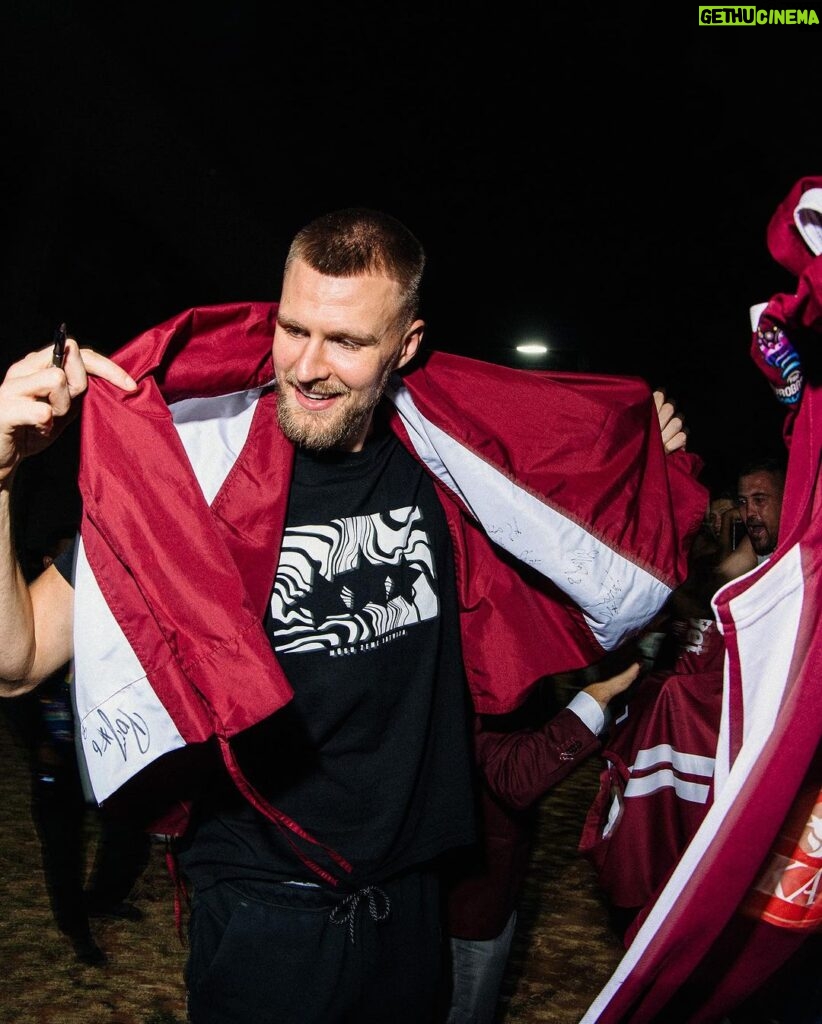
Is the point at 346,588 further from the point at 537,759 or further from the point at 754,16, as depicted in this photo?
the point at 754,16

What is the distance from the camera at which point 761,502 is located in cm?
345

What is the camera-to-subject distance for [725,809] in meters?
1.29

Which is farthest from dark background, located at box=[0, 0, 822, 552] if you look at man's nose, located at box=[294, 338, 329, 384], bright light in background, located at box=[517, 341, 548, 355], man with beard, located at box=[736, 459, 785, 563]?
man's nose, located at box=[294, 338, 329, 384]

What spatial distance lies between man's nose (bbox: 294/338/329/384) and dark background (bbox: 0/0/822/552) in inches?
198

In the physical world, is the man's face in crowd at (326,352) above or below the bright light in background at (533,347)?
below

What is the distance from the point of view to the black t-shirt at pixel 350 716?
1.64 metres

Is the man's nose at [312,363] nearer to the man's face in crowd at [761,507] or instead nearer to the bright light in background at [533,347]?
the man's face in crowd at [761,507]

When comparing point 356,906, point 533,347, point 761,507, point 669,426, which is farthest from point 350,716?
point 533,347

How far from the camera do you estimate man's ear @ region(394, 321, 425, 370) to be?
73.7 inches

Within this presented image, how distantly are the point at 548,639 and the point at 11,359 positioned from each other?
5458 millimetres

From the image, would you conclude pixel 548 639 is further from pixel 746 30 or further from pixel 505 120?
pixel 505 120

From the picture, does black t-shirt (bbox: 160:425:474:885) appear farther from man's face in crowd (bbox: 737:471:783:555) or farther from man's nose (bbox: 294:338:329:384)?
man's face in crowd (bbox: 737:471:783:555)

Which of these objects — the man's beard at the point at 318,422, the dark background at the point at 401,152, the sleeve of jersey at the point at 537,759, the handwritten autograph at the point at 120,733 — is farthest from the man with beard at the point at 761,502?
the dark background at the point at 401,152

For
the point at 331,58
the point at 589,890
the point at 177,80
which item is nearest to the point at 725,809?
the point at 589,890
